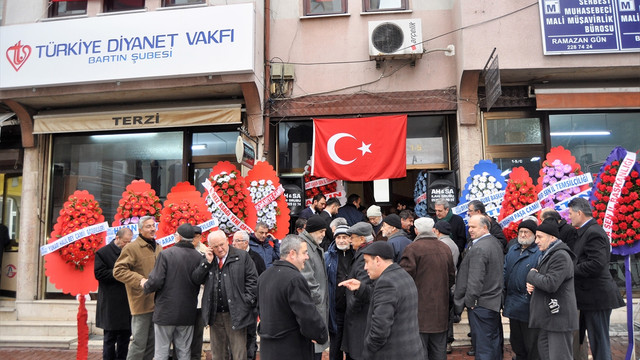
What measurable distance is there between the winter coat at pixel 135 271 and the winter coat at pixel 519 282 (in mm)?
4513

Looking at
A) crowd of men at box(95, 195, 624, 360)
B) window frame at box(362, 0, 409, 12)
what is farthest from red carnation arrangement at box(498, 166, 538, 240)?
window frame at box(362, 0, 409, 12)

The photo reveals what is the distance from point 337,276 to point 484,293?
169cm

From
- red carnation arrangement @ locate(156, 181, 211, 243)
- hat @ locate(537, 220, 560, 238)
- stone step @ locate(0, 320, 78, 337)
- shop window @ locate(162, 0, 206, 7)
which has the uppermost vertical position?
shop window @ locate(162, 0, 206, 7)

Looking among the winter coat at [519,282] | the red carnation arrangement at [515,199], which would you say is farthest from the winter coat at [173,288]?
the red carnation arrangement at [515,199]

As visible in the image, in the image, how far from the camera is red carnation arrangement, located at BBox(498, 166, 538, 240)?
762cm

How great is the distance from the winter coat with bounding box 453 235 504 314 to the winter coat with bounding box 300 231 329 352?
1520 millimetres

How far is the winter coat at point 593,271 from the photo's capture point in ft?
17.5

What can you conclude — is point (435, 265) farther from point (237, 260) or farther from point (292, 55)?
point (292, 55)

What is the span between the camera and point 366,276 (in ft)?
15.8

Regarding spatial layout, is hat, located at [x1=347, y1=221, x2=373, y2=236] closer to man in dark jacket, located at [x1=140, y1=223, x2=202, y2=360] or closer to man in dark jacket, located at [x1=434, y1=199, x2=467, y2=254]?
man in dark jacket, located at [x1=140, y1=223, x2=202, y2=360]

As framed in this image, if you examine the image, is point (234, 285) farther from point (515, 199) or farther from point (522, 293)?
point (515, 199)

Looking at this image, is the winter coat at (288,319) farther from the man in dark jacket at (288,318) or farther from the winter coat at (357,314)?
the winter coat at (357,314)

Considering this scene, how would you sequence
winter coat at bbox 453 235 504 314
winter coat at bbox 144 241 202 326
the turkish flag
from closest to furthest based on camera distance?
winter coat at bbox 453 235 504 314, winter coat at bbox 144 241 202 326, the turkish flag

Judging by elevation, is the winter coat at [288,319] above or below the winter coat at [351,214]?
below
